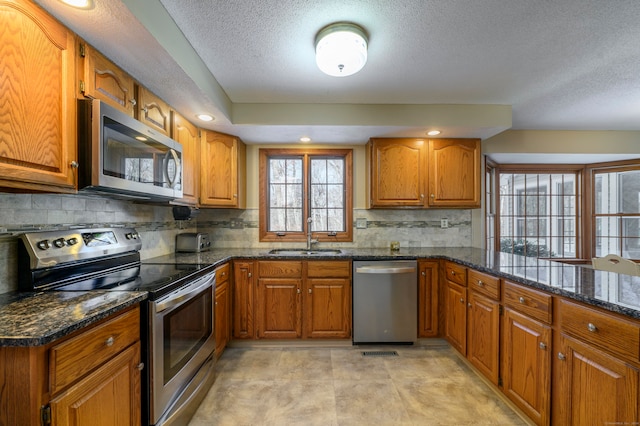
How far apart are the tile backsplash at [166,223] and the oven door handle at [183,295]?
66 centimetres

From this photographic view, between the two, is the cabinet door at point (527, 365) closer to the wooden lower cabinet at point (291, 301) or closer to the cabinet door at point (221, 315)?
the wooden lower cabinet at point (291, 301)

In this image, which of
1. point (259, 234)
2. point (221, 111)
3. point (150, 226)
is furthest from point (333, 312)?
point (221, 111)

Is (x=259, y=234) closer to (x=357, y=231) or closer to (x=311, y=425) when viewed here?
(x=357, y=231)

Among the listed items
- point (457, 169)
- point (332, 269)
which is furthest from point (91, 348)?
point (457, 169)

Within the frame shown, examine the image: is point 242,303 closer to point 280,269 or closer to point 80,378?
point 280,269

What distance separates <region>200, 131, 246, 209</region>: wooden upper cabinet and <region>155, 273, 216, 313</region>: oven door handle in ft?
3.18

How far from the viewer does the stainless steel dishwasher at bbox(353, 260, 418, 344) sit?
266 centimetres

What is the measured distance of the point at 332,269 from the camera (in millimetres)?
2686

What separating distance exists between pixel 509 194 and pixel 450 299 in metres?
2.12

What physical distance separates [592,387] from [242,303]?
2369 millimetres

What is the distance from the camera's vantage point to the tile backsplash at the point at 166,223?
1.36 meters

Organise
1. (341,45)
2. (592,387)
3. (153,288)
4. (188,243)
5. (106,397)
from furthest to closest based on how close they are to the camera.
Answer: (188,243)
(341,45)
(153,288)
(592,387)
(106,397)

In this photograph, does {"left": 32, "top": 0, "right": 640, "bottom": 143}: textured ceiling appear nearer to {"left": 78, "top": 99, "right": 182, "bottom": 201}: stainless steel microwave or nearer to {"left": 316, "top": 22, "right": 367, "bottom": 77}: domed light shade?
{"left": 316, "top": 22, "right": 367, "bottom": 77}: domed light shade

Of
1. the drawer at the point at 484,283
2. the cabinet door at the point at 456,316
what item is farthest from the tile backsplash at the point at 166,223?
the drawer at the point at 484,283
